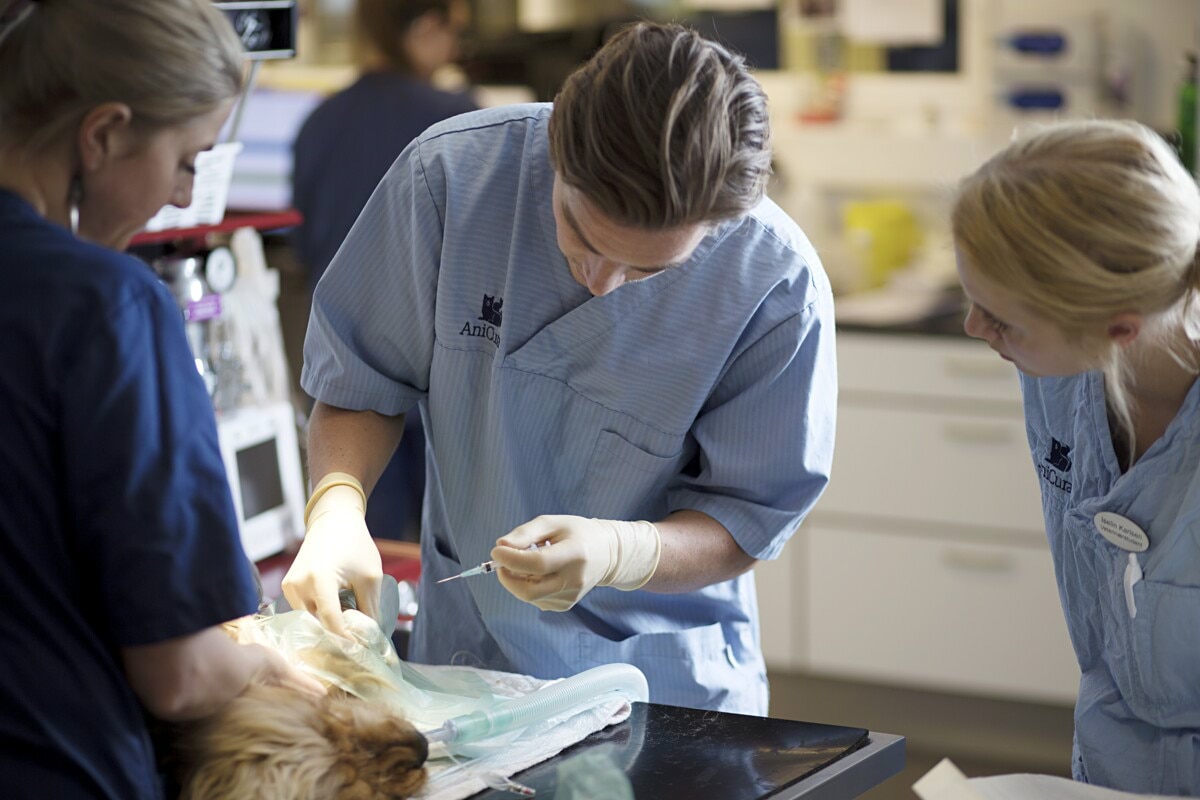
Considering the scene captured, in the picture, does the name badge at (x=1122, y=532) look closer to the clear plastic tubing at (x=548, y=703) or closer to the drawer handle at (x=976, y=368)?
the clear plastic tubing at (x=548, y=703)

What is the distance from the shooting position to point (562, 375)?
157cm

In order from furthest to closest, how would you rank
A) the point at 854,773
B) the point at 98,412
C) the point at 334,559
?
the point at 334,559, the point at 854,773, the point at 98,412

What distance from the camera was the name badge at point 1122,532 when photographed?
4.42 ft

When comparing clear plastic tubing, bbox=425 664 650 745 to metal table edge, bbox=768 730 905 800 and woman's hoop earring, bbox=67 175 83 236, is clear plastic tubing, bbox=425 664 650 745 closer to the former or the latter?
metal table edge, bbox=768 730 905 800

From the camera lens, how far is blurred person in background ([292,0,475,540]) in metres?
3.30

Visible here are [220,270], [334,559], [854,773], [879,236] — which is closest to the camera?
[854,773]

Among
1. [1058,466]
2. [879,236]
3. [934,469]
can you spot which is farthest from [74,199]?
[879,236]

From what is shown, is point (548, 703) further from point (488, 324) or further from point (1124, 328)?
point (1124, 328)

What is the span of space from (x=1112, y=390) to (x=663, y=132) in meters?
0.48

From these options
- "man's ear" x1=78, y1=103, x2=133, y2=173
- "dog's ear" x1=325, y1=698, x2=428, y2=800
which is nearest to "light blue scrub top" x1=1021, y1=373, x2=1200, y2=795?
"dog's ear" x1=325, y1=698, x2=428, y2=800

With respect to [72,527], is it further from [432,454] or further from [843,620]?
[843,620]

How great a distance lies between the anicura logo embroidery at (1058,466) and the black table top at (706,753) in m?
0.33

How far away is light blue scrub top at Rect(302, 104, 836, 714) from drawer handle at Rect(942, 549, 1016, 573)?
166 centimetres

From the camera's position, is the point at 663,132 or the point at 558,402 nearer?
the point at 663,132
